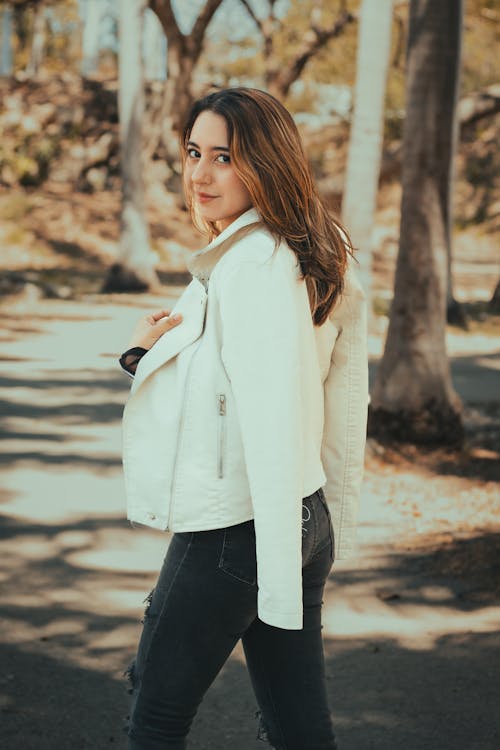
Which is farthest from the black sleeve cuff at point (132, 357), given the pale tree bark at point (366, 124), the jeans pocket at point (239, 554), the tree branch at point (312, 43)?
the tree branch at point (312, 43)

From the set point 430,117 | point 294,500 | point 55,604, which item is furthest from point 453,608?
point 430,117

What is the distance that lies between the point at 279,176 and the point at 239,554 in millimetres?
806

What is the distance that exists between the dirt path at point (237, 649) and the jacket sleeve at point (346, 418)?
1.47 meters

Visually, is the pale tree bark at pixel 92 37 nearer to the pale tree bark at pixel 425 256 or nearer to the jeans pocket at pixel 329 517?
the pale tree bark at pixel 425 256

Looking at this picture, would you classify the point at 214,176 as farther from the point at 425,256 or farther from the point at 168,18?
the point at 168,18

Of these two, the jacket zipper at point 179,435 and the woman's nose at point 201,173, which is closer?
the jacket zipper at point 179,435

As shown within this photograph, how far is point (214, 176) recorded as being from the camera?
2.30 metres

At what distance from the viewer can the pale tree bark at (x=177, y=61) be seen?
2498 cm

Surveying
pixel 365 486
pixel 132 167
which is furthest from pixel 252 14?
pixel 365 486

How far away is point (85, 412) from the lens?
920 cm

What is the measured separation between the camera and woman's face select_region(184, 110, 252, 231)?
2.27 m

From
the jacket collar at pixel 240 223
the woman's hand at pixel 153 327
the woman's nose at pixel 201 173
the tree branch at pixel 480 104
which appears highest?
the tree branch at pixel 480 104

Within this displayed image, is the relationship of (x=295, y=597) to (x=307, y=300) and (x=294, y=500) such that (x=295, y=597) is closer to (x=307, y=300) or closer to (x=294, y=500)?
(x=294, y=500)

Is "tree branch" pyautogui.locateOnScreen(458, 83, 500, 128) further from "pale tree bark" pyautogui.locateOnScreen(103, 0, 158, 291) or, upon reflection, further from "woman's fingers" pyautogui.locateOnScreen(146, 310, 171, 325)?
"woman's fingers" pyautogui.locateOnScreen(146, 310, 171, 325)
